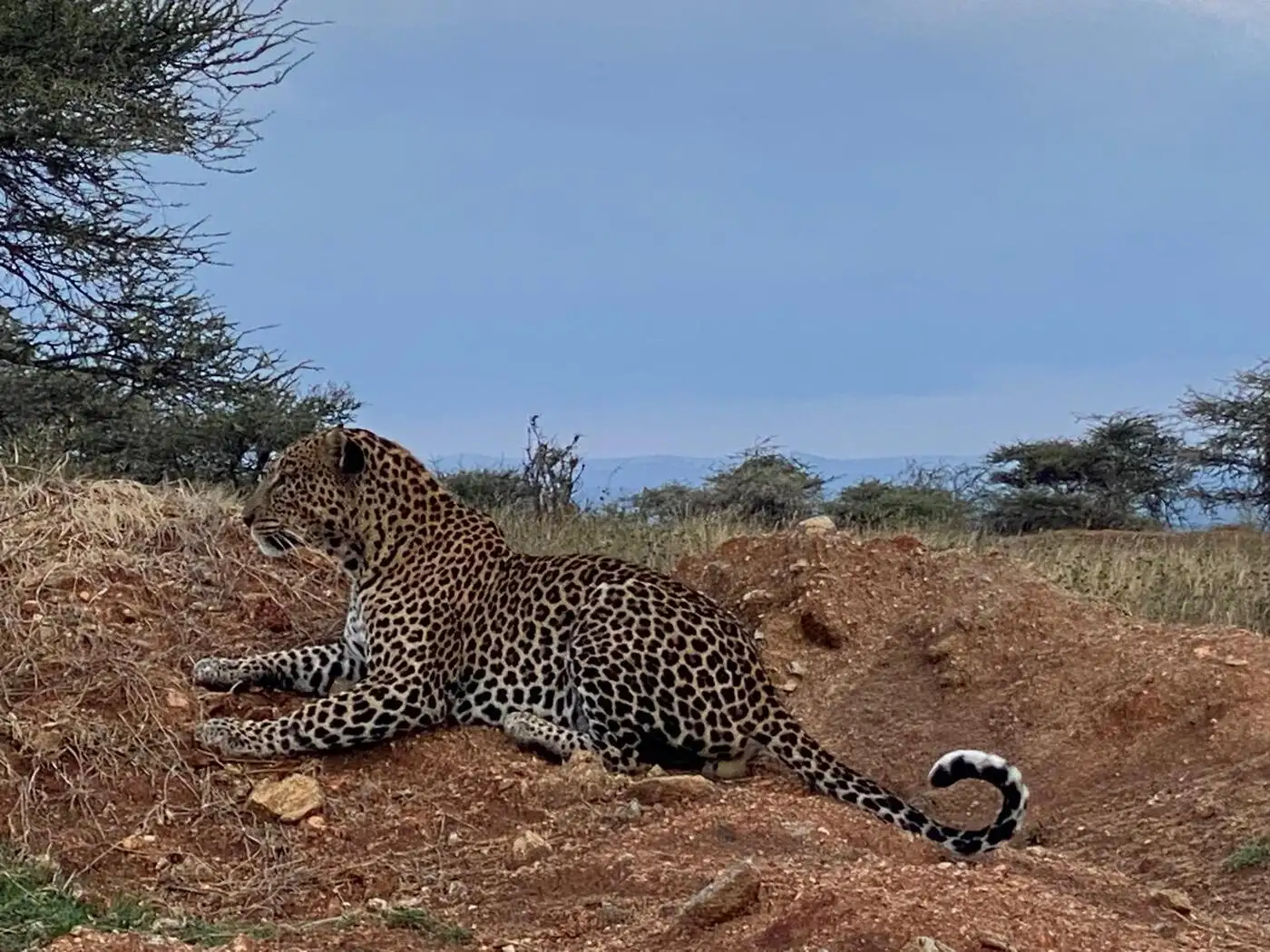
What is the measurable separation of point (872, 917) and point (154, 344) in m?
13.9

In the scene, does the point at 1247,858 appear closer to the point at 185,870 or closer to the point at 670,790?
the point at 670,790

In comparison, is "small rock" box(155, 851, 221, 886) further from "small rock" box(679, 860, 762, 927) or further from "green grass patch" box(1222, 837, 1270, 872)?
"green grass patch" box(1222, 837, 1270, 872)

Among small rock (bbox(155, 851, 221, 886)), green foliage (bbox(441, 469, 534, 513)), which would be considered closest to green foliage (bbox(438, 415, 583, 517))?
green foliage (bbox(441, 469, 534, 513))

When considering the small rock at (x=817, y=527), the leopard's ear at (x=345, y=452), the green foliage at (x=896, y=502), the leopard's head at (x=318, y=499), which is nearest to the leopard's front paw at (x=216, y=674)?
the leopard's head at (x=318, y=499)

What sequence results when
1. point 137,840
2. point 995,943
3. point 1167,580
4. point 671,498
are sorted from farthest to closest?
point 671,498
point 1167,580
point 137,840
point 995,943

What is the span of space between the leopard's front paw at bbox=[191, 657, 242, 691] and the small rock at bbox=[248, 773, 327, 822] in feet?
3.43

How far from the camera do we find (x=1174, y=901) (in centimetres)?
515

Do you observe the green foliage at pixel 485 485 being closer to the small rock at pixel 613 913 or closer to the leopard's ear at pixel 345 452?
the leopard's ear at pixel 345 452

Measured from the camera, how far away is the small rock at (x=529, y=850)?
5.64m

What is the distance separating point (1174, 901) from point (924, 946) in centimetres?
140

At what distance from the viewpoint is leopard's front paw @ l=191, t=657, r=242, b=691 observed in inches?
289

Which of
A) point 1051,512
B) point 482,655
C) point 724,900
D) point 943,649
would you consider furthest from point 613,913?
point 1051,512

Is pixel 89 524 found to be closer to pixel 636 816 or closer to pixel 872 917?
pixel 636 816

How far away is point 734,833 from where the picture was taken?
562 centimetres
